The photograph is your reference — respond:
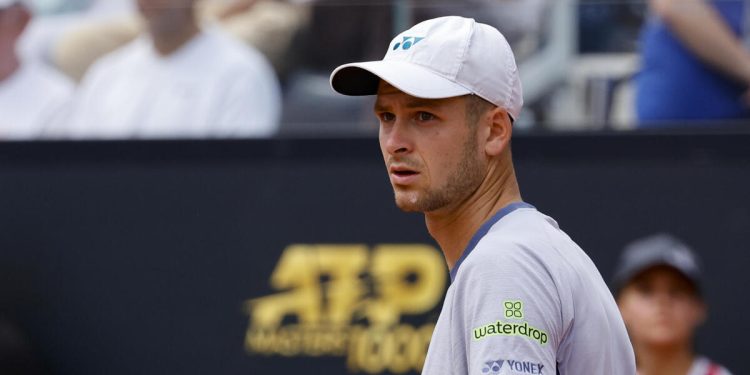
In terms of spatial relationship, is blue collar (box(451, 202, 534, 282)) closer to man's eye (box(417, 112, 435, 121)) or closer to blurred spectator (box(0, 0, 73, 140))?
man's eye (box(417, 112, 435, 121))

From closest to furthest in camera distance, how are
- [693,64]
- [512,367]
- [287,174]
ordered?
1. [512,367]
2. [693,64]
3. [287,174]

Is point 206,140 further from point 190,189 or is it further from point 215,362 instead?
point 215,362

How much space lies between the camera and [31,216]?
5.33m

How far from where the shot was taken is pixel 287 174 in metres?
5.18

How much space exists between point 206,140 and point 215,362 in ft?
2.78

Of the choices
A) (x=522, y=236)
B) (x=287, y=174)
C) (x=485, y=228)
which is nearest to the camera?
(x=522, y=236)

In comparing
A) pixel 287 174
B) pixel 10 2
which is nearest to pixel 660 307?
pixel 287 174

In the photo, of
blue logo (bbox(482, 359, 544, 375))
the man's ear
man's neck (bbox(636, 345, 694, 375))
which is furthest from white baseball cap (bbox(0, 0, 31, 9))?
blue logo (bbox(482, 359, 544, 375))

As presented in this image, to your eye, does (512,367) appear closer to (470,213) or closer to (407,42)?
(470,213)

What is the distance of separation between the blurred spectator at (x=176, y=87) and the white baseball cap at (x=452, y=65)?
2.99 meters

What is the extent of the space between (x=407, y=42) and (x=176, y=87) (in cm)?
321

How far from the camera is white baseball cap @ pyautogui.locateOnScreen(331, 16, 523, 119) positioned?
220 cm

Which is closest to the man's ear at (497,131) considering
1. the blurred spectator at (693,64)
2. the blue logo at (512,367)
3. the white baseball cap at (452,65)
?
the white baseball cap at (452,65)

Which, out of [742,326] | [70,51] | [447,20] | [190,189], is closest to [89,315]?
[190,189]
